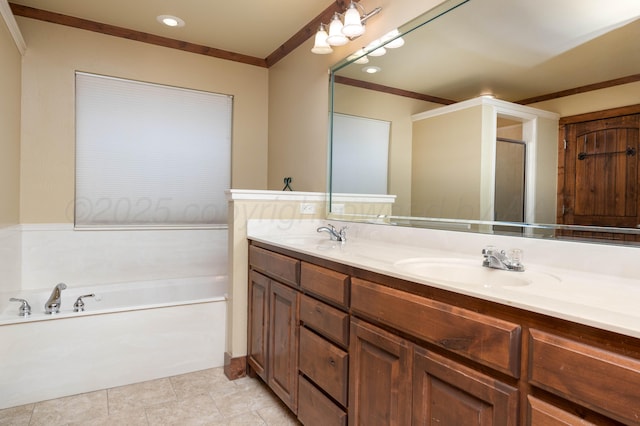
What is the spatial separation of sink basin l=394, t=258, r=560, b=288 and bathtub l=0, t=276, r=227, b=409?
1.63 m

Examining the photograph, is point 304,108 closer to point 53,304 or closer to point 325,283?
point 325,283

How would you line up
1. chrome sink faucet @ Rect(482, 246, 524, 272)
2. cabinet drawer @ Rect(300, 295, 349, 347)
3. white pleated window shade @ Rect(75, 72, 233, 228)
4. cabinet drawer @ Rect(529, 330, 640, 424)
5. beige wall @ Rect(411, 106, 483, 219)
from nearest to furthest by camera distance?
cabinet drawer @ Rect(529, 330, 640, 424), chrome sink faucet @ Rect(482, 246, 524, 272), cabinet drawer @ Rect(300, 295, 349, 347), beige wall @ Rect(411, 106, 483, 219), white pleated window shade @ Rect(75, 72, 233, 228)

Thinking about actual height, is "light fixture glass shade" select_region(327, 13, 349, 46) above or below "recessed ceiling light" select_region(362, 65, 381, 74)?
above

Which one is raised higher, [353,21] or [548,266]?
[353,21]

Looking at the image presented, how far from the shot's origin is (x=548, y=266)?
1.37 metres

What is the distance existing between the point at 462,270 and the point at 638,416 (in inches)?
32.8

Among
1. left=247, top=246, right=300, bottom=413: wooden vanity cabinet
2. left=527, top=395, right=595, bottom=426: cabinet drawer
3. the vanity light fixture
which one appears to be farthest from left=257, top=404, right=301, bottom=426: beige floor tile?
the vanity light fixture

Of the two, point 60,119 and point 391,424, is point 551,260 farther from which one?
point 60,119

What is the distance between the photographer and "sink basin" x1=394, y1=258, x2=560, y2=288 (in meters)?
1.23

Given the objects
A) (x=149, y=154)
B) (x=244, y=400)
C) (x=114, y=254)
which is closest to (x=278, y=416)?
(x=244, y=400)

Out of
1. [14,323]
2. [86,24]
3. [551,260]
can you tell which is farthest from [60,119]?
[551,260]

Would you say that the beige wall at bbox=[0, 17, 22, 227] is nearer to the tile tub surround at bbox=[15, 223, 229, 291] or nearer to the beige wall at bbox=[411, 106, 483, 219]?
the tile tub surround at bbox=[15, 223, 229, 291]

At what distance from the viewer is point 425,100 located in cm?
200

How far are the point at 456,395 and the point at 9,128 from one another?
121 inches
